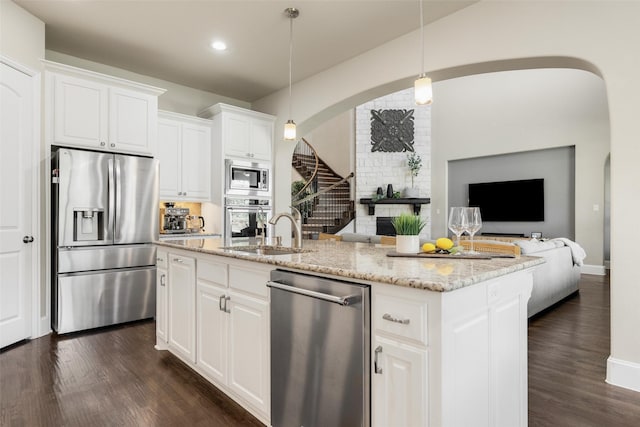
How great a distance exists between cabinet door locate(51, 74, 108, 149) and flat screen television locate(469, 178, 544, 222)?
7.32 metres

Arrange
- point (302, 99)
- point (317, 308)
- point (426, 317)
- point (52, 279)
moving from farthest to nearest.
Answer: point (302, 99) < point (52, 279) < point (317, 308) < point (426, 317)

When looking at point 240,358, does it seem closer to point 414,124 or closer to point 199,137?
point 199,137

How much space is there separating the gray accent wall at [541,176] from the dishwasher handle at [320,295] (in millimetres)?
7493

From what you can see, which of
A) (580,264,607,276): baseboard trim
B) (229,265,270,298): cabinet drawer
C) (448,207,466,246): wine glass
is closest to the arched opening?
(580,264,607,276): baseboard trim

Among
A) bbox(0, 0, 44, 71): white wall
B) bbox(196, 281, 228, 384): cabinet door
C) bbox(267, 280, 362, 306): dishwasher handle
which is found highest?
bbox(0, 0, 44, 71): white wall

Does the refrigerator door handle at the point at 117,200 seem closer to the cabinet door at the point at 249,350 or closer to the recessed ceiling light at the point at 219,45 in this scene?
the recessed ceiling light at the point at 219,45

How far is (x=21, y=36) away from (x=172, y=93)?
1910 mm

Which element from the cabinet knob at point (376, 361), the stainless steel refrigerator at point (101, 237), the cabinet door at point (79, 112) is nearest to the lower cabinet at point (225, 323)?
the cabinet knob at point (376, 361)

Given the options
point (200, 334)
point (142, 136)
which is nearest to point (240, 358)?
point (200, 334)

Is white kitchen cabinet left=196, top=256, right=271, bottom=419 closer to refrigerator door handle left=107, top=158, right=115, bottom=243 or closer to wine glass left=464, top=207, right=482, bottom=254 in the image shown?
wine glass left=464, top=207, right=482, bottom=254

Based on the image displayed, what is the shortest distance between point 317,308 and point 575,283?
4889 millimetres

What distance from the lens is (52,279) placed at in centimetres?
360

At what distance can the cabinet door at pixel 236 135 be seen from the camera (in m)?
4.90

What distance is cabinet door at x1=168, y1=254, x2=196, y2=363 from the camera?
8.34ft
